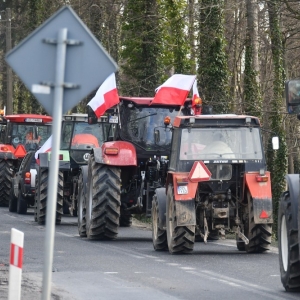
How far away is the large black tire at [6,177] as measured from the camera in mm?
30969

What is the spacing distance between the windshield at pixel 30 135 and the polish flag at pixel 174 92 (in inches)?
489

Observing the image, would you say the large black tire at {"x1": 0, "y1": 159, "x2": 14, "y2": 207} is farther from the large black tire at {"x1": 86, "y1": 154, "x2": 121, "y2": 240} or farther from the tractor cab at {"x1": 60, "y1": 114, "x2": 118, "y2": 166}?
the large black tire at {"x1": 86, "y1": 154, "x2": 121, "y2": 240}

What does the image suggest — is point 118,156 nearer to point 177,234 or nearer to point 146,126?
point 146,126

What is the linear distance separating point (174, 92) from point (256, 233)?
4176 millimetres

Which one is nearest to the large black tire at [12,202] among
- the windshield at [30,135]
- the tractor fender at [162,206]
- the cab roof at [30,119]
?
the windshield at [30,135]

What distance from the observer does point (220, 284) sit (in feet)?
40.0

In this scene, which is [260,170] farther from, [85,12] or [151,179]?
[85,12]

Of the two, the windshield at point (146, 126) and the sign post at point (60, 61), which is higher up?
the windshield at point (146, 126)

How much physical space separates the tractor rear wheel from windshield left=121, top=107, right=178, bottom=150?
11.9 feet

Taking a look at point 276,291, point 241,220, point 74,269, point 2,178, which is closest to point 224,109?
point 2,178

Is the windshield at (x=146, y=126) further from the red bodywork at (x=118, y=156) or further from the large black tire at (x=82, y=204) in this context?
the large black tire at (x=82, y=204)

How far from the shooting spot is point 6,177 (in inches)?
1223

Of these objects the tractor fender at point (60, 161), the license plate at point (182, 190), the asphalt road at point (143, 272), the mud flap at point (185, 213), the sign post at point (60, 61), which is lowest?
the asphalt road at point (143, 272)

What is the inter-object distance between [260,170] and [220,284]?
4297mm
